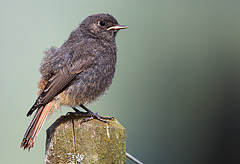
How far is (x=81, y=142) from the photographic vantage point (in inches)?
81.2

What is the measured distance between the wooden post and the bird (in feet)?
2.06

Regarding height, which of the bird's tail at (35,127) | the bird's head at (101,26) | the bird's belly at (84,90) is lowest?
the bird's tail at (35,127)

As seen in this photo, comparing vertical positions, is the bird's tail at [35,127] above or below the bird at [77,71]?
below

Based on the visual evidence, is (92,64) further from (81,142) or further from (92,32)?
(81,142)

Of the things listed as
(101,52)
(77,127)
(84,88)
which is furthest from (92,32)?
(77,127)

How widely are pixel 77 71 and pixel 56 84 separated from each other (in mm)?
281

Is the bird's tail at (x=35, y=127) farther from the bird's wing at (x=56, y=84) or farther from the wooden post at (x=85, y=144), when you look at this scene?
the wooden post at (x=85, y=144)

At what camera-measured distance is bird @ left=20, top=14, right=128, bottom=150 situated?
294 cm

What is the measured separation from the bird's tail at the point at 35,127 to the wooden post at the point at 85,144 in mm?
387

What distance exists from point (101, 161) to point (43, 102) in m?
1.04

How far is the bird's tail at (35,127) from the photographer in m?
Result: 2.51

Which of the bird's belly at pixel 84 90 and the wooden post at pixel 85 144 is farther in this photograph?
the bird's belly at pixel 84 90

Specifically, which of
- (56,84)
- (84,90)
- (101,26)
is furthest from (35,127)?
(101,26)

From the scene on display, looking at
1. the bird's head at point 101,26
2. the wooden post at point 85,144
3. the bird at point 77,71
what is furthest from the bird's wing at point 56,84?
the wooden post at point 85,144
